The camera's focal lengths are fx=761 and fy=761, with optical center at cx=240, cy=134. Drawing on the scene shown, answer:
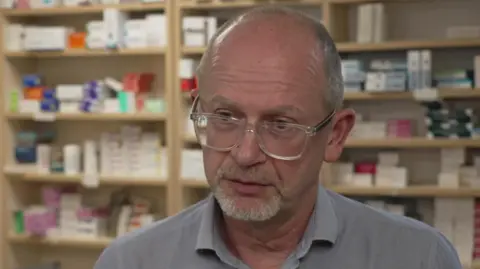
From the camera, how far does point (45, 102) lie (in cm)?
468

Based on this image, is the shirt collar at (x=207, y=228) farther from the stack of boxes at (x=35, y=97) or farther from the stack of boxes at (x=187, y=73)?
the stack of boxes at (x=35, y=97)

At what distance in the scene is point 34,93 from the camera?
4781mm

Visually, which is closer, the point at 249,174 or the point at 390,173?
the point at 249,174

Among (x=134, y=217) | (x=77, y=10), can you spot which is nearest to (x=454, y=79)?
(x=134, y=217)

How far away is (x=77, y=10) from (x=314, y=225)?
3.40 m

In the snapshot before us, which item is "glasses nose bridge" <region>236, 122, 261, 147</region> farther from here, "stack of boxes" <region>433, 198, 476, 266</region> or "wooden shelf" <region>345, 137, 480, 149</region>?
"stack of boxes" <region>433, 198, 476, 266</region>

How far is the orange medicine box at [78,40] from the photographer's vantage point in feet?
15.1

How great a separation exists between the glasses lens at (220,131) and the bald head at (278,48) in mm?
91

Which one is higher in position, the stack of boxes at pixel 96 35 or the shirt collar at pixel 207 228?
the shirt collar at pixel 207 228

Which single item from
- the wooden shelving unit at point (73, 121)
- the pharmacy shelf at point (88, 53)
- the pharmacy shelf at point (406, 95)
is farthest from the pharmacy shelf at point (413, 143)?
the pharmacy shelf at point (88, 53)

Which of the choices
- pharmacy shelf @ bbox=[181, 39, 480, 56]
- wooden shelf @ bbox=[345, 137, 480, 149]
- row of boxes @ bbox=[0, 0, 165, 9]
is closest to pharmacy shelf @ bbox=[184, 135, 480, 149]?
wooden shelf @ bbox=[345, 137, 480, 149]

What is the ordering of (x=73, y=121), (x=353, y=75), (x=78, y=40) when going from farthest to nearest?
(x=73, y=121), (x=78, y=40), (x=353, y=75)

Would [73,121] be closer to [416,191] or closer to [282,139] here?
[416,191]

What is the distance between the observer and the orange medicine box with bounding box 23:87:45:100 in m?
4.75
